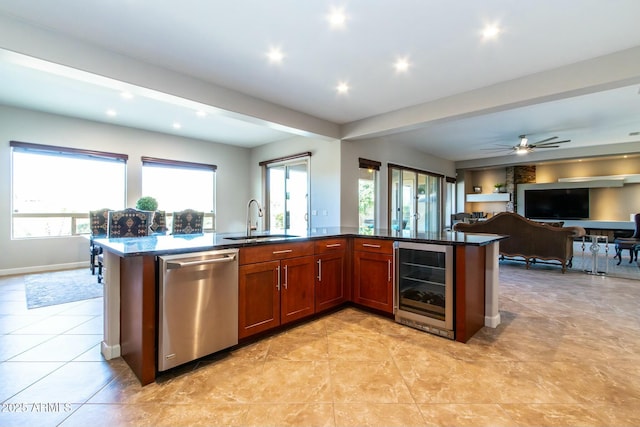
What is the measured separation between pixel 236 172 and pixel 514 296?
643 cm

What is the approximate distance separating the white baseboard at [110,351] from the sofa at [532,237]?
5.94 meters

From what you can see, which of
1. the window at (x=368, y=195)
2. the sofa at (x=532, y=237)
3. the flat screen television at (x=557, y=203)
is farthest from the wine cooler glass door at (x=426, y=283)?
the flat screen television at (x=557, y=203)

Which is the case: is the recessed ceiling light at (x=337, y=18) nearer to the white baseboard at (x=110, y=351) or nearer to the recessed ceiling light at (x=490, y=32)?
the recessed ceiling light at (x=490, y=32)

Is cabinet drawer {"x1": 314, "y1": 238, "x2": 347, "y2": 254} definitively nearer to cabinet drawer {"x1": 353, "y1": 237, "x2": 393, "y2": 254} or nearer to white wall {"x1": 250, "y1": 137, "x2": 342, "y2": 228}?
cabinet drawer {"x1": 353, "y1": 237, "x2": 393, "y2": 254}

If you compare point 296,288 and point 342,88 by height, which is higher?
point 342,88

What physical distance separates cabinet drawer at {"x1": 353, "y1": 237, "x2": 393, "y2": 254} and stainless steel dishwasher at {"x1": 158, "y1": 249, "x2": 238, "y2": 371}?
149 centimetres

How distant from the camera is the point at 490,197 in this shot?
923cm

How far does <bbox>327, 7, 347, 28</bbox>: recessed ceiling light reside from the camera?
Answer: 86.7 inches

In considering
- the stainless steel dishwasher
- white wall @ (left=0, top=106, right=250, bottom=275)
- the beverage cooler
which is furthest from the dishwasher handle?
white wall @ (left=0, top=106, right=250, bottom=275)

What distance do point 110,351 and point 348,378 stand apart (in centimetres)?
186

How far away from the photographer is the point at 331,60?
2939 mm

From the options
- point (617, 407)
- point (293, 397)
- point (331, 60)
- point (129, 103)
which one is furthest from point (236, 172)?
point (617, 407)

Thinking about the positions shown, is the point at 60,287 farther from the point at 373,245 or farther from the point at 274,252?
the point at 373,245

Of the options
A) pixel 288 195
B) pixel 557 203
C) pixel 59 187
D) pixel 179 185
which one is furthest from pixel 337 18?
pixel 557 203
